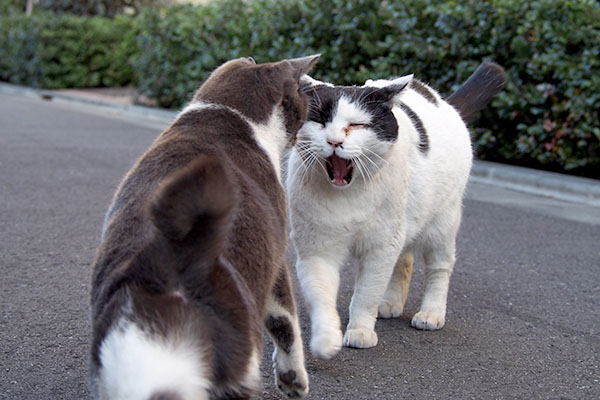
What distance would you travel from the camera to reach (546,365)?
3387 mm

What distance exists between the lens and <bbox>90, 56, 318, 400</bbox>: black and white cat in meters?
1.92

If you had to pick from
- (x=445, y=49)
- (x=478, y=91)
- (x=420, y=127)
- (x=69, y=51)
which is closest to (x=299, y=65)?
(x=420, y=127)

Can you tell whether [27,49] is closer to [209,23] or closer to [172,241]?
[209,23]

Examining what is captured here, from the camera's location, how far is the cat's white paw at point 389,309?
3.95 m

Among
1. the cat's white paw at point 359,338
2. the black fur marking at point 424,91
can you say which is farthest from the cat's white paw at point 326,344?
the black fur marking at point 424,91

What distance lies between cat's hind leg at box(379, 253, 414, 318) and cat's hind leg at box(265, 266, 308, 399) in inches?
49.0

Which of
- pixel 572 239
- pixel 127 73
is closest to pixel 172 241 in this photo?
pixel 572 239

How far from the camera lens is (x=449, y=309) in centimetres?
417

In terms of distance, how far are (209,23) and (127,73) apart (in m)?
7.44

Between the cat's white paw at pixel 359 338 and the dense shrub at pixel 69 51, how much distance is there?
1575cm

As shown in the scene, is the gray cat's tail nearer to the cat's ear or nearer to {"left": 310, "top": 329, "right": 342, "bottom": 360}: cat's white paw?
the cat's ear

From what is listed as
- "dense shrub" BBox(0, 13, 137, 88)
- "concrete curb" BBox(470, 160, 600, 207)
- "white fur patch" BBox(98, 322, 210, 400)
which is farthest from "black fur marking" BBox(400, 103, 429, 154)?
"dense shrub" BBox(0, 13, 137, 88)

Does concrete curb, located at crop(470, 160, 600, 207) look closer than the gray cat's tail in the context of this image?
No

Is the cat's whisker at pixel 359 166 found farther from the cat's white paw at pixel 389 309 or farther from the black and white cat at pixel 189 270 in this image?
the cat's white paw at pixel 389 309
